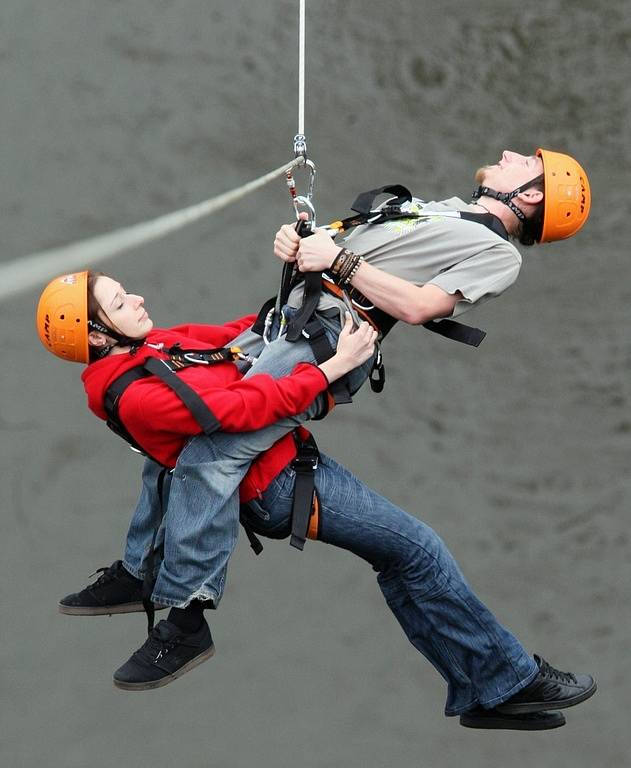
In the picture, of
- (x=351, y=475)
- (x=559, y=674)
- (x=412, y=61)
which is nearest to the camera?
(x=351, y=475)

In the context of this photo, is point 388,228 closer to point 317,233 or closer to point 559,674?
point 317,233

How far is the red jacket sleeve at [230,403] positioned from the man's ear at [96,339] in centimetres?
16

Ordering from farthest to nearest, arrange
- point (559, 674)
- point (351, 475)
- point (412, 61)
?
point (412, 61), point (559, 674), point (351, 475)

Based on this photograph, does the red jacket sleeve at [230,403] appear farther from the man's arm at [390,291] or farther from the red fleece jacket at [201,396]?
the man's arm at [390,291]

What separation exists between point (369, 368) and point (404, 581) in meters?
0.68

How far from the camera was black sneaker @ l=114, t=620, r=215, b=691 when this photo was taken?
4.43m

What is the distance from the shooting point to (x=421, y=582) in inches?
183

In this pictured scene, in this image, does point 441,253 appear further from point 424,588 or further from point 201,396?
point 424,588

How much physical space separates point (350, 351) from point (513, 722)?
4.66 feet

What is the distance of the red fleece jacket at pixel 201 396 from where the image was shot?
4168 mm

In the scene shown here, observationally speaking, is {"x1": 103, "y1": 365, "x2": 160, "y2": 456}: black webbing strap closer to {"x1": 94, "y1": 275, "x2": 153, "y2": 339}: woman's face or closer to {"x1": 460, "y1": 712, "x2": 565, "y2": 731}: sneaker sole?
{"x1": 94, "y1": 275, "x2": 153, "y2": 339}: woman's face

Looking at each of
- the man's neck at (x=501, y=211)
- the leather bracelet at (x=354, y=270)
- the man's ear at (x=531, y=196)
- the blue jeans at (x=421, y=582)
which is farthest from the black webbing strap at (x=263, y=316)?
the man's ear at (x=531, y=196)

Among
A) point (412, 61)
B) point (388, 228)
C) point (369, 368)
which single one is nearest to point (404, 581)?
point (369, 368)

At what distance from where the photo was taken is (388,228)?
4426mm
